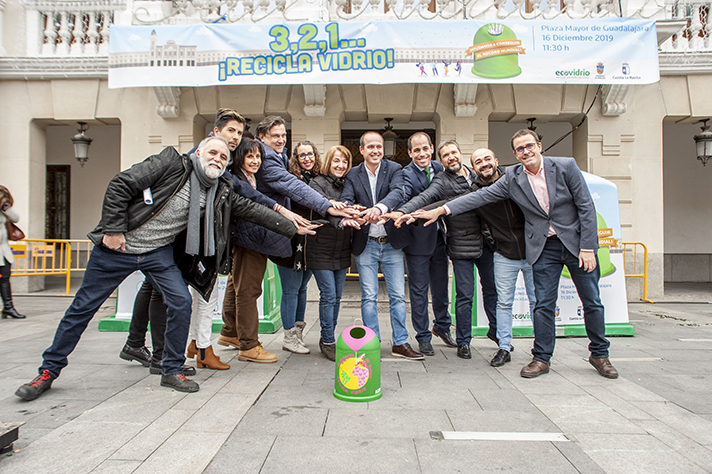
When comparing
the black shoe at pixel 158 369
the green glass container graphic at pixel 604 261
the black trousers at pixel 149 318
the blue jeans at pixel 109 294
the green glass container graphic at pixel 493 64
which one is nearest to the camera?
the blue jeans at pixel 109 294

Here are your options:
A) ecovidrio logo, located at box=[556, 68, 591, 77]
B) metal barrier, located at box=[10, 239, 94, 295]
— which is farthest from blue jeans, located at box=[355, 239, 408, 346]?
Answer: metal barrier, located at box=[10, 239, 94, 295]

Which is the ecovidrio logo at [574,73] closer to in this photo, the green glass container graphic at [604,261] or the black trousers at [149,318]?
the green glass container graphic at [604,261]


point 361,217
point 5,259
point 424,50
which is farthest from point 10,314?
point 424,50

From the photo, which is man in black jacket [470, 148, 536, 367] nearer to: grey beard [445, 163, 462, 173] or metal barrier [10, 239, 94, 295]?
grey beard [445, 163, 462, 173]

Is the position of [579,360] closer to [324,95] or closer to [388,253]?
[388,253]

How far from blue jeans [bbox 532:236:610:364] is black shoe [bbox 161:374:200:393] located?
9.16 feet

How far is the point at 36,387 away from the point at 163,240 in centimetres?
127

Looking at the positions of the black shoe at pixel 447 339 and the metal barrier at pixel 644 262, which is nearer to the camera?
the black shoe at pixel 447 339

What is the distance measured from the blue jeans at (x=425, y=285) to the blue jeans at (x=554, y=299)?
1015 mm

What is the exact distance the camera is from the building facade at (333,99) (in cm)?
823

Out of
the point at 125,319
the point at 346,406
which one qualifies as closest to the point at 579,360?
the point at 346,406

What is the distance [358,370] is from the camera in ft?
Answer: 9.83

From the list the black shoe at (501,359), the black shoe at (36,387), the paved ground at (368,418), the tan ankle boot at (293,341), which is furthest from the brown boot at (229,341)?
the black shoe at (501,359)

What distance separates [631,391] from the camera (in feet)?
10.7
